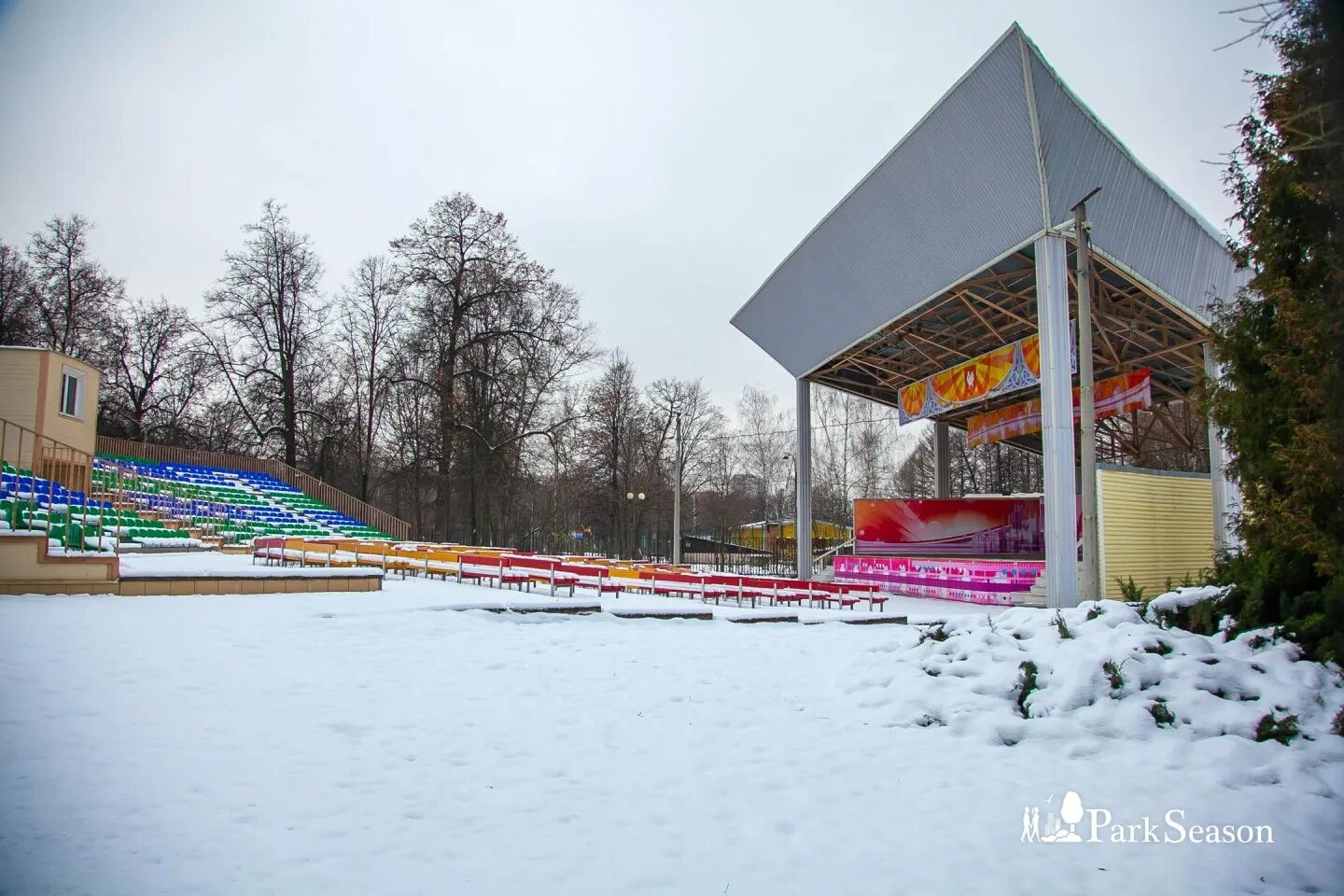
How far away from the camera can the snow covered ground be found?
3.22 m

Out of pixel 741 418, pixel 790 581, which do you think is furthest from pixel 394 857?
pixel 741 418

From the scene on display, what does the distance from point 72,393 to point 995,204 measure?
23996 mm

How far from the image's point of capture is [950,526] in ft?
103

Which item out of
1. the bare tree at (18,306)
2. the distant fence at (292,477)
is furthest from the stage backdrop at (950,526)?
the bare tree at (18,306)

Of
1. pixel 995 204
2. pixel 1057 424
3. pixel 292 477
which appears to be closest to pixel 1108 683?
pixel 1057 424

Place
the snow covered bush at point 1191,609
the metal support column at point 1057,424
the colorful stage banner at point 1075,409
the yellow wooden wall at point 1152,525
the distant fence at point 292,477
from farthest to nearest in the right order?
the distant fence at point 292,477 → the colorful stage banner at point 1075,409 → the yellow wooden wall at point 1152,525 → the metal support column at point 1057,424 → the snow covered bush at point 1191,609

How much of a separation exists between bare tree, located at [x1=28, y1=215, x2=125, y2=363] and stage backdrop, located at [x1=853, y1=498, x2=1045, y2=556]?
3357 centimetres

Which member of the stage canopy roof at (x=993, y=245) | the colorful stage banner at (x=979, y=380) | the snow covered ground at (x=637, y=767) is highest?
the stage canopy roof at (x=993, y=245)

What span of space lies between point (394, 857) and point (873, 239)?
67.4ft

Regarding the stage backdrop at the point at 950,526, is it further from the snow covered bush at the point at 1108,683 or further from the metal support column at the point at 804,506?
the snow covered bush at the point at 1108,683

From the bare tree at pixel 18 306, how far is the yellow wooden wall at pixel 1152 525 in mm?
34345

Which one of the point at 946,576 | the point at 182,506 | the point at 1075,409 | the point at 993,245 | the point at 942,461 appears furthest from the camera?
the point at 942,461

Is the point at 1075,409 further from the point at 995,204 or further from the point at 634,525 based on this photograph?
the point at 634,525

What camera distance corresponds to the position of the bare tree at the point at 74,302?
31.6 meters
